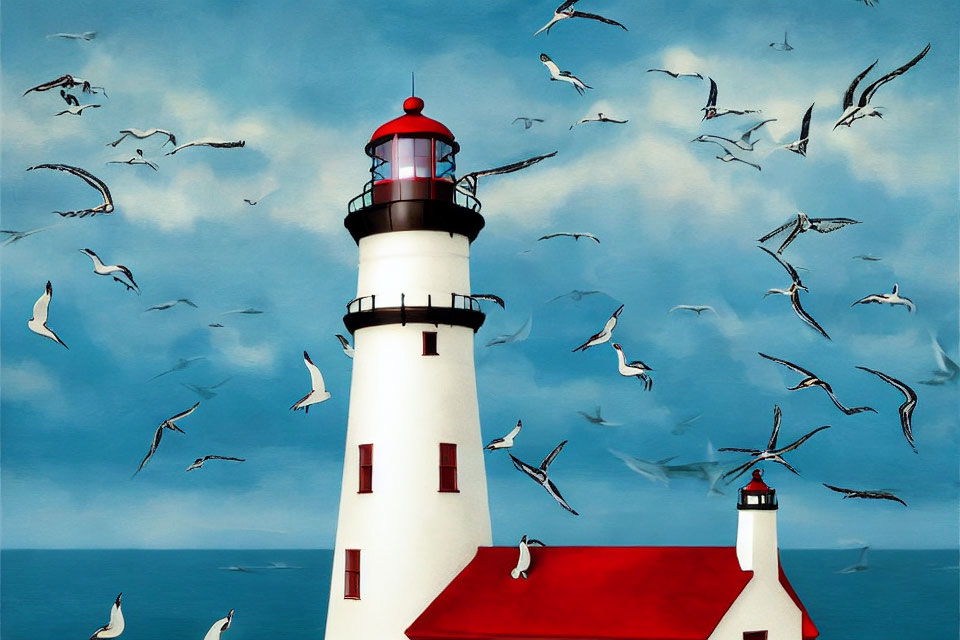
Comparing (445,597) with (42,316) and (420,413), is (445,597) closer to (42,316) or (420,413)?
(420,413)

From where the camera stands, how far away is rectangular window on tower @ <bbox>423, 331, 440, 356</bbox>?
89.4 ft

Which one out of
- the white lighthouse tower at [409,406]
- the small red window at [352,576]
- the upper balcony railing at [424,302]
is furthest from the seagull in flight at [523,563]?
the upper balcony railing at [424,302]

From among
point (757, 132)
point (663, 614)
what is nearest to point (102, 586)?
point (757, 132)

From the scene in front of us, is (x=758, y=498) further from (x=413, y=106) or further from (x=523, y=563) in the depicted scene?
(x=413, y=106)

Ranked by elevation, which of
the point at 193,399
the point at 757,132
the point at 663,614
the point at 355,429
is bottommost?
the point at 663,614

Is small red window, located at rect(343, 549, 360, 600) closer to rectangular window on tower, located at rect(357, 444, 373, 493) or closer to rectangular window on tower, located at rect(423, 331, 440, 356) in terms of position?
rectangular window on tower, located at rect(357, 444, 373, 493)

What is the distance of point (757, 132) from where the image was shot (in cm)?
5581

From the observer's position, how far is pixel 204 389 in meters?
55.7

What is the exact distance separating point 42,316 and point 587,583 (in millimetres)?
16048

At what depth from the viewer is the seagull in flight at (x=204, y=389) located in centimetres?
5531

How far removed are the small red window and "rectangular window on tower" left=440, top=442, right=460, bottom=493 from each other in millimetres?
2532

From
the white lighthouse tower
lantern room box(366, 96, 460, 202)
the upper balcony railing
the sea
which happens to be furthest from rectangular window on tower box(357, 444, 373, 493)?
the sea

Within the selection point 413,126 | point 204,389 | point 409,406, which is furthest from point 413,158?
point 204,389

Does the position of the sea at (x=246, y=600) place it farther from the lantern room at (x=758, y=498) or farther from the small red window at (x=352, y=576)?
the lantern room at (x=758, y=498)
